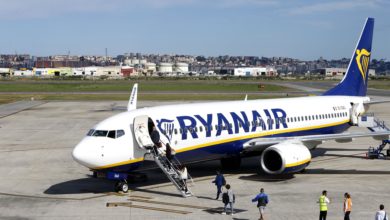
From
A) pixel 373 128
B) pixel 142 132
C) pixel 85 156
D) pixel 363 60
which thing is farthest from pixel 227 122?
pixel 363 60

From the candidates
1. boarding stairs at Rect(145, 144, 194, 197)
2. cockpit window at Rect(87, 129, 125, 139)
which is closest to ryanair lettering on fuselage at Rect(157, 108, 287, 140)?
boarding stairs at Rect(145, 144, 194, 197)

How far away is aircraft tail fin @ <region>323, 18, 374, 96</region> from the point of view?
42250 millimetres

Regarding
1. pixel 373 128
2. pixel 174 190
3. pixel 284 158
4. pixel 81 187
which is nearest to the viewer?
pixel 174 190

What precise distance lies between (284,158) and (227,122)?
3.95 m

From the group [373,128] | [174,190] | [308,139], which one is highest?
[308,139]

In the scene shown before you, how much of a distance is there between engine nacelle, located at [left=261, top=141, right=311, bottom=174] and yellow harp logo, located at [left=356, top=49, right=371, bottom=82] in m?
14.5

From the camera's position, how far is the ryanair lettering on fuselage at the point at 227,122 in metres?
29.1

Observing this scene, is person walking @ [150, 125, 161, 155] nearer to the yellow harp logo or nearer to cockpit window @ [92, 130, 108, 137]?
cockpit window @ [92, 130, 108, 137]

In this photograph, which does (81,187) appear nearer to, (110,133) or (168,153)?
(110,133)

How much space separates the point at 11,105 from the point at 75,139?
39.7 metres

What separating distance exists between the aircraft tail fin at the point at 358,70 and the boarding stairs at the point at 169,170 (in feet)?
61.1

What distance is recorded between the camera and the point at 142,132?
90.4ft

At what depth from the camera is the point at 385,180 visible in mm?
30656

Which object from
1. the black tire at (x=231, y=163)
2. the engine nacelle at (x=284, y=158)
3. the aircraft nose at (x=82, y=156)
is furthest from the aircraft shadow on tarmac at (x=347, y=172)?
the aircraft nose at (x=82, y=156)
